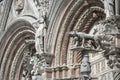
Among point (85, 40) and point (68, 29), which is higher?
point (68, 29)

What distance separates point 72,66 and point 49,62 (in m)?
0.71

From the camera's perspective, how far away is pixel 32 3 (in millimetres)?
13281

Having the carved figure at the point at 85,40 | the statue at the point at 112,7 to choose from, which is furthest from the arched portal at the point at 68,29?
the carved figure at the point at 85,40

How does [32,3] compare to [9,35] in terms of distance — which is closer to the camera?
[32,3]

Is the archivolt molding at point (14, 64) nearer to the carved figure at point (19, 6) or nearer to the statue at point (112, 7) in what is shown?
the carved figure at point (19, 6)

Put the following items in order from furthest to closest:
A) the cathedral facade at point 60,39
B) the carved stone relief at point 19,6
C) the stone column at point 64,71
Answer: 1. the carved stone relief at point 19,6
2. the stone column at point 64,71
3. the cathedral facade at point 60,39

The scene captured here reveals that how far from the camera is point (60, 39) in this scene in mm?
11430

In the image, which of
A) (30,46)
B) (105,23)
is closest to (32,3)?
(30,46)

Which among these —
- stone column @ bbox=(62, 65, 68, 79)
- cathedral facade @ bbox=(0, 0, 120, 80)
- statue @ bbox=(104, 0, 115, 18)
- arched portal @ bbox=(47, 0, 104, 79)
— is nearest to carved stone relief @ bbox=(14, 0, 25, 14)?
cathedral facade @ bbox=(0, 0, 120, 80)

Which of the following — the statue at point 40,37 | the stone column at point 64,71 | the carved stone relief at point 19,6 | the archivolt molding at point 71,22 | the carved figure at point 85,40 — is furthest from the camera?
the carved stone relief at point 19,6

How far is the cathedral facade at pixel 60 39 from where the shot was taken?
8.66 meters

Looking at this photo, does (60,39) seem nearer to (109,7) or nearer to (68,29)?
(68,29)

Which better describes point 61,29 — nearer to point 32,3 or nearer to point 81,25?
point 81,25

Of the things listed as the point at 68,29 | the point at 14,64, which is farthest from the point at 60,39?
the point at 14,64
